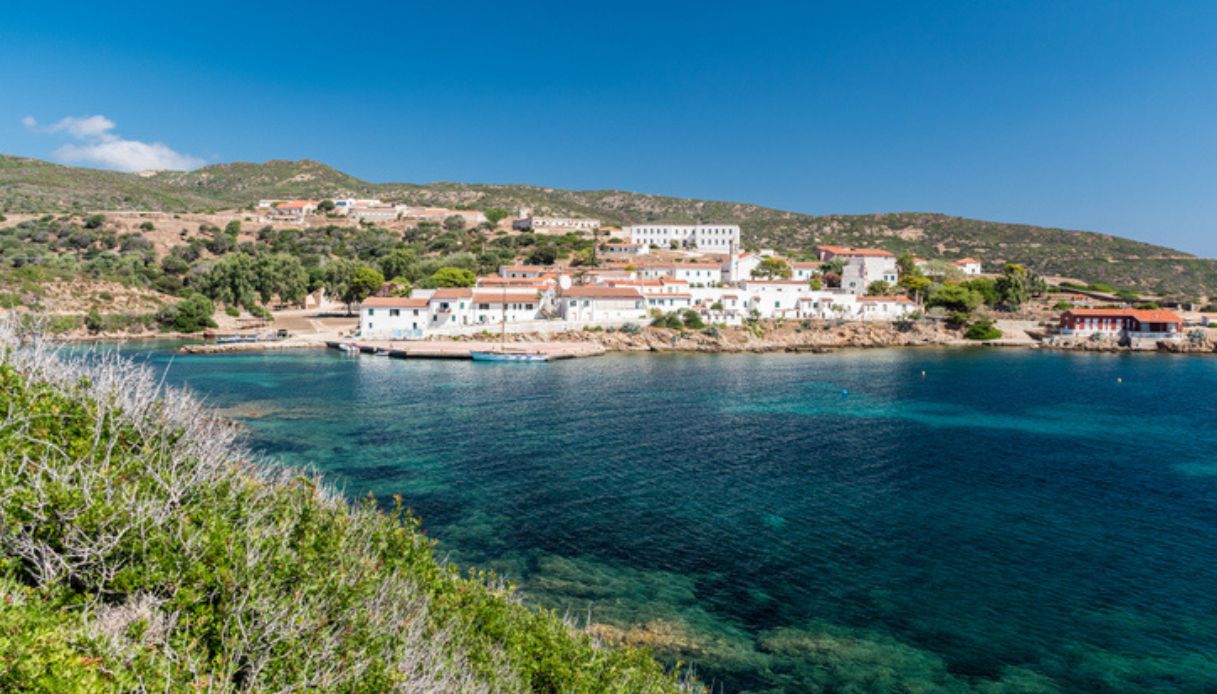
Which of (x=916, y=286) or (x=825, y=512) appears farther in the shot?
(x=916, y=286)

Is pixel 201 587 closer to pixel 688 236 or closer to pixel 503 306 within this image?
pixel 503 306

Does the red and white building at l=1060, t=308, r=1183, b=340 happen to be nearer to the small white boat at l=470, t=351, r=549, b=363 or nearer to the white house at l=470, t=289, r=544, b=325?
the white house at l=470, t=289, r=544, b=325

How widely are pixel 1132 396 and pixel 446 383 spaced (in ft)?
173

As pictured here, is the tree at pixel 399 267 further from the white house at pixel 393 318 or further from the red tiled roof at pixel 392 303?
the white house at pixel 393 318

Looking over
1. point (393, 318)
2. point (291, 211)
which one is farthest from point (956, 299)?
point (291, 211)

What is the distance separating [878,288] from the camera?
103 meters

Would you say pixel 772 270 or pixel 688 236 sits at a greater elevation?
pixel 688 236

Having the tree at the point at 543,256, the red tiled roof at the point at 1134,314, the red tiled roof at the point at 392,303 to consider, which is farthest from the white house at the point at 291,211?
the red tiled roof at the point at 1134,314

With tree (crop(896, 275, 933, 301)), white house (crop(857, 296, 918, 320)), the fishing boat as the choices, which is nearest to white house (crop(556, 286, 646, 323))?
the fishing boat

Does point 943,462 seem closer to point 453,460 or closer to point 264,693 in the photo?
point 453,460

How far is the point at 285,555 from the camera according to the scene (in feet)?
29.6

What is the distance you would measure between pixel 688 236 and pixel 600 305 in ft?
199

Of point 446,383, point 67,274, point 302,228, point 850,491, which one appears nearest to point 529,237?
point 302,228

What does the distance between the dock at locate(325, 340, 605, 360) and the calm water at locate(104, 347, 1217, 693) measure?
53.9ft
